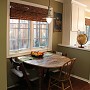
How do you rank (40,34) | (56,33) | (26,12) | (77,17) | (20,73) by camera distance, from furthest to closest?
1. (77,17)
2. (56,33)
3. (40,34)
4. (26,12)
5. (20,73)

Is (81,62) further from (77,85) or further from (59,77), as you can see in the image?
(59,77)

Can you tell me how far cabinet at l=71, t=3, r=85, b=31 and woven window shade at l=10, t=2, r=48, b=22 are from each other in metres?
1.08

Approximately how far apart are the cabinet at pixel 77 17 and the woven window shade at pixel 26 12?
1.08 metres

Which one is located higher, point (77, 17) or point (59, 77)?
point (77, 17)

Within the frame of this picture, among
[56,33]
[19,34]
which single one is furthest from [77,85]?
[19,34]

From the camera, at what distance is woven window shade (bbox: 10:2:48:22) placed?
3.06 metres

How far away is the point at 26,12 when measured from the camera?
10.9 ft

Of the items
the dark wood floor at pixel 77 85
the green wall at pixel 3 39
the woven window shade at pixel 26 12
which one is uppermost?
the woven window shade at pixel 26 12

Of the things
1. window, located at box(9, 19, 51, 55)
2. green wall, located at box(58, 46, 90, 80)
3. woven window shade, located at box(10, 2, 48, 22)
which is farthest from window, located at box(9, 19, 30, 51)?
green wall, located at box(58, 46, 90, 80)

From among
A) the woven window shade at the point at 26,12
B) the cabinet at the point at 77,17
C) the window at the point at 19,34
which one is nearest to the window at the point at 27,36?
the window at the point at 19,34

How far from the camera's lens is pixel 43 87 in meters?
3.25

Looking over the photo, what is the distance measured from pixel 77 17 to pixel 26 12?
6.41 feet

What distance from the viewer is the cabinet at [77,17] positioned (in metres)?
4.31

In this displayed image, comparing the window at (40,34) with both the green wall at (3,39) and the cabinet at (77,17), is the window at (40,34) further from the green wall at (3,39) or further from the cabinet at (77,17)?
the green wall at (3,39)
